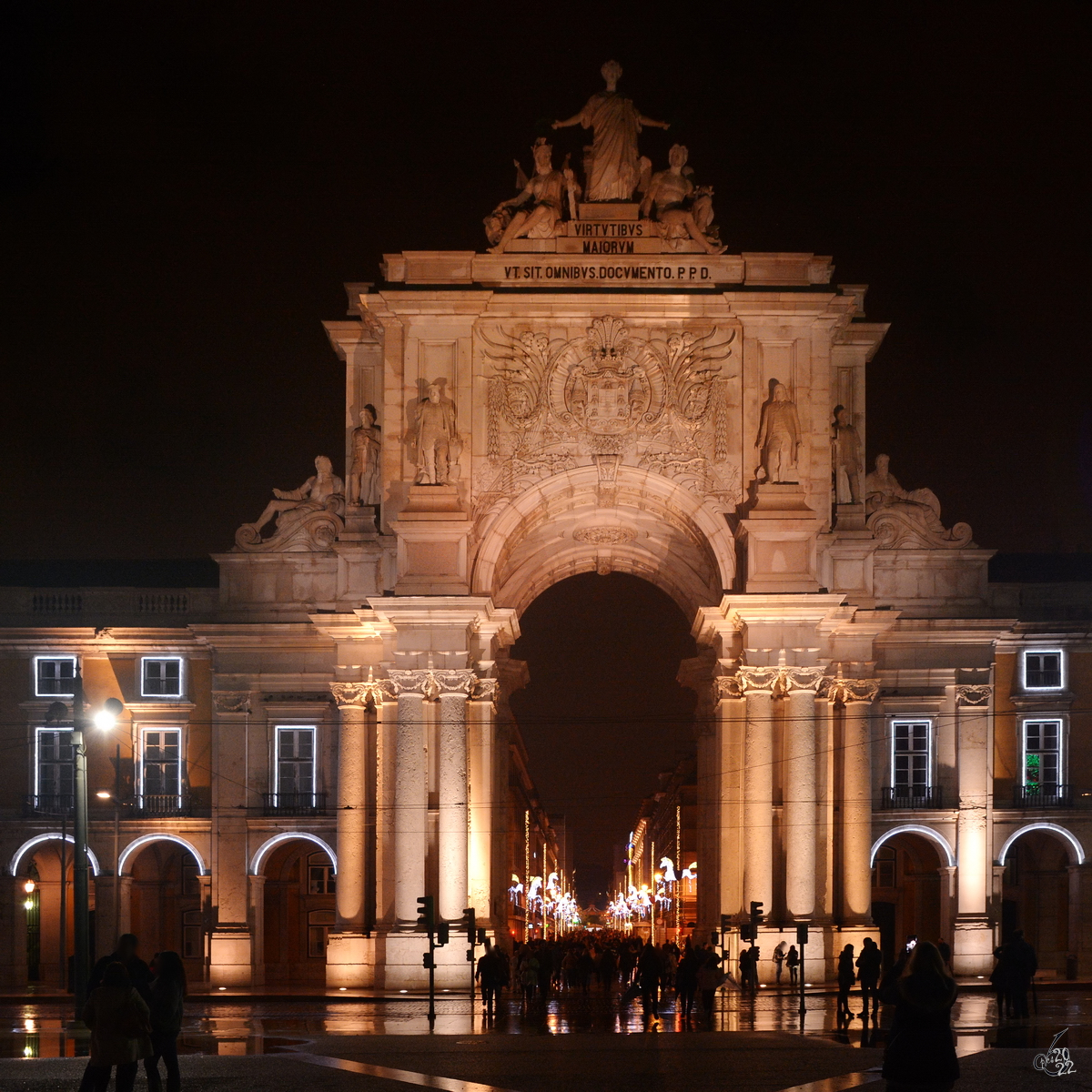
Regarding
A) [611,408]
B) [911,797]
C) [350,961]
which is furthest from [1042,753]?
[350,961]

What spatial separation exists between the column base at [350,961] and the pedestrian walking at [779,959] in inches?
445

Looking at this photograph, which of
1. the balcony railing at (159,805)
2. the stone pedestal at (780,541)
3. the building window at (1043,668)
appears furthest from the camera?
the building window at (1043,668)

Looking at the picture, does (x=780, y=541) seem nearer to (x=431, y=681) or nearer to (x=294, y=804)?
(x=431, y=681)

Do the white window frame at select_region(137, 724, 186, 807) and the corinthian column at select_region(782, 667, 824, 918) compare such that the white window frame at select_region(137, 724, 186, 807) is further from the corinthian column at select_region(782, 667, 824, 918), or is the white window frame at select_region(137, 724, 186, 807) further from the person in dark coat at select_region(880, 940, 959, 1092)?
the person in dark coat at select_region(880, 940, 959, 1092)

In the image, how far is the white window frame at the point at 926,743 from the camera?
59.3 meters

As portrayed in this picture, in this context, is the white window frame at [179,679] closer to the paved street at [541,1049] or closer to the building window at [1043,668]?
the paved street at [541,1049]

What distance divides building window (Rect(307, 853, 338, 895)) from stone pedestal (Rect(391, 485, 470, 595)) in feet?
53.8

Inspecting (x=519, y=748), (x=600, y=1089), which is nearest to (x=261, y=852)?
(x=600, y=1089)

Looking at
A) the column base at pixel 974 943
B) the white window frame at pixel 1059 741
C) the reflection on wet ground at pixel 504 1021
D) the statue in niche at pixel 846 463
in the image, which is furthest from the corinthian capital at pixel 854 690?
the reflection on wet ground at pixel 504 1021

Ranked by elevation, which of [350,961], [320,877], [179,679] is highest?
[179,679]

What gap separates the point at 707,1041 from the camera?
33.5 metres

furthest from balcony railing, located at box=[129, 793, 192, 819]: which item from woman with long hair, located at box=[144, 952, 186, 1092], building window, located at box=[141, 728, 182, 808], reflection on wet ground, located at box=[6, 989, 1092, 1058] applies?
woman with long hair, located at box=[144, 952, 186, 1092]

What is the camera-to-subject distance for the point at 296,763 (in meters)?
60.2

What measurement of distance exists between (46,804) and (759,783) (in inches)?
922
